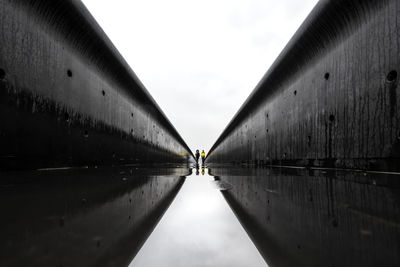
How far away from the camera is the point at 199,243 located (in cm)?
61

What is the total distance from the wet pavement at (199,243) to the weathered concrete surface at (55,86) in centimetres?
Result: 285

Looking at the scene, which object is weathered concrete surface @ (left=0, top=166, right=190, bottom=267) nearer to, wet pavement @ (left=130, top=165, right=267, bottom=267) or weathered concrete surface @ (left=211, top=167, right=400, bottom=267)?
wet pavement @ (left=130, top=165, right=267, bottom=267)

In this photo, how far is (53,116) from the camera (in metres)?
3.58

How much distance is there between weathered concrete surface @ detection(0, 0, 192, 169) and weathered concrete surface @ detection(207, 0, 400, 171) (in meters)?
3.94

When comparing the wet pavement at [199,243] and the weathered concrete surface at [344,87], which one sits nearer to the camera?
the wet pavement at [199,243]

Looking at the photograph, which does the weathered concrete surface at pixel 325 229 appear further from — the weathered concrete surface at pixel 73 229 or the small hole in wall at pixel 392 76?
the small hole in wall at pixel 392 76

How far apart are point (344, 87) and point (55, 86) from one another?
14.4 feet

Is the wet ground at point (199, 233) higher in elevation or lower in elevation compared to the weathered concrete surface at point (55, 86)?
lower

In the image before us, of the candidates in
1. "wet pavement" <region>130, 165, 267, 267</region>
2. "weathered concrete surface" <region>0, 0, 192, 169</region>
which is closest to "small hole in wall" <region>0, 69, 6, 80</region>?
"weathered concrete surface" <region>0, 0, 192, 169</region>

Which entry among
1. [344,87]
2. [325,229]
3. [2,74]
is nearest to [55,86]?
[2,74]

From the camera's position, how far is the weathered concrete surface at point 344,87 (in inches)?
99.3

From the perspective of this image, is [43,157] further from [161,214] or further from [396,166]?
[396,166]

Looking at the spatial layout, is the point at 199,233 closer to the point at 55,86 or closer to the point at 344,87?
the point at 344,87

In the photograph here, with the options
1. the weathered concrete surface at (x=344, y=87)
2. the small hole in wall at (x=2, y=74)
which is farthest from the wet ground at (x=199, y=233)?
the small hole in wall at (x=2, y=74)
